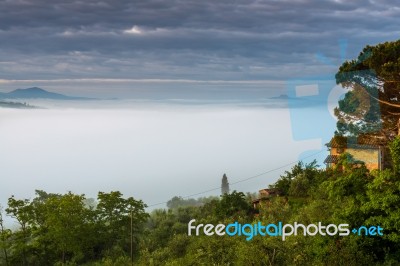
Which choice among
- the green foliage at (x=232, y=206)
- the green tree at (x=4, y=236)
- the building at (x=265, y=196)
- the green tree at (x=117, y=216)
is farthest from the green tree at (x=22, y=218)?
the building at (x=265, y=196)

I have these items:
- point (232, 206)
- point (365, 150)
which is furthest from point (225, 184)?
point (365, 150)

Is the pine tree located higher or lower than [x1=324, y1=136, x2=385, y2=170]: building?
lower

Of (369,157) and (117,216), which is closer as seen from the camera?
(369,157)

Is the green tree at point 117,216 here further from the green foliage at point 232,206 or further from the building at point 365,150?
the building at point 365,150

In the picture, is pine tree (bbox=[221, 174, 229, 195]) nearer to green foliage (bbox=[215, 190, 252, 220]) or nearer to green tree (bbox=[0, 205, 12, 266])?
green foliage (bbox=[215, 190, 252, 220])

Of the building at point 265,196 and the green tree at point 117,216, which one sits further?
the green tree at point 117,216

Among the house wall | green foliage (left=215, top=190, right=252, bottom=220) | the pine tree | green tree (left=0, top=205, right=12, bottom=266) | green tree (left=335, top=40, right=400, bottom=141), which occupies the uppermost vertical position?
green tree (left=335, top=40, right=400, bottom=141)

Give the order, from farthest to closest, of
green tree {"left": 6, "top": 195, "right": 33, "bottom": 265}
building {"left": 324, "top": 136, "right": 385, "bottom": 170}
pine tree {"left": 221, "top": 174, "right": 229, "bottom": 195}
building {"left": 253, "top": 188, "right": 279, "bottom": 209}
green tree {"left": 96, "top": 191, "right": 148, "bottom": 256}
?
pine tree {"left": 221, "top": 174, "right": 229, "bottom": 195} → green tree {"left": 96, "top": 191, "right": 148, "bottom": 256} → green tree {"left": 6, "top": 195, "right": 33, "bottom": 265} → building {"left": 253, "top": 188, "right": 279, "bottom": 209} → building {"left": 324, "top": 136, "right": 385, "bottom": 170}

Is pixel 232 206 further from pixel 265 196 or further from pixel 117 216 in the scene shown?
pixel 117 216

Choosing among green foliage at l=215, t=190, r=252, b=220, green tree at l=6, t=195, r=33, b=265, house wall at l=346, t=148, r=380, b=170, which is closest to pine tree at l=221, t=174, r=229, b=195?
green tree at l=6, t=195, r=33, b=265

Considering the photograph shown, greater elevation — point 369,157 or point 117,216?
point 369,157

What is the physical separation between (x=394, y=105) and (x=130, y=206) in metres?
28.4

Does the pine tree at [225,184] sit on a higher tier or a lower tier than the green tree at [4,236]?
lower

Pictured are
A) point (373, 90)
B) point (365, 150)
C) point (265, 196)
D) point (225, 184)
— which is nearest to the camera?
point (373, 90)
